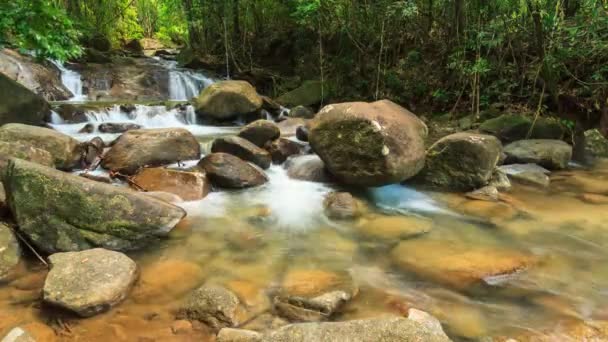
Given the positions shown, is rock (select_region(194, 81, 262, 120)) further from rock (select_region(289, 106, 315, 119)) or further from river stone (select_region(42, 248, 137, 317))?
river stone (select_region(42, 248, 137, 317))

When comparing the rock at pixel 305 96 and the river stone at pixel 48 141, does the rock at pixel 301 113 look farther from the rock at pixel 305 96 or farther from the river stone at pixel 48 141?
the river stone at pixel 48 141

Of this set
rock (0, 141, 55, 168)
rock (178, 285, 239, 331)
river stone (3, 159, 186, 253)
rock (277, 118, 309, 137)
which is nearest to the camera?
rock (178, 285, 239, 331)

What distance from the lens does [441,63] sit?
916 centimetres

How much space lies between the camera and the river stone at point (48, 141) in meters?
5.01

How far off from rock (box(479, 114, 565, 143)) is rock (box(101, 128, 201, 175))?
16.6 feet

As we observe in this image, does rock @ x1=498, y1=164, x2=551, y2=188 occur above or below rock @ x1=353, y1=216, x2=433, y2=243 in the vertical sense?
above

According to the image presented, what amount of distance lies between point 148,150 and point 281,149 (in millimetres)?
1921

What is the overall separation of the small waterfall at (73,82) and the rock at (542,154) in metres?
9.63

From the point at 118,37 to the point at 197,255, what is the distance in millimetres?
16089

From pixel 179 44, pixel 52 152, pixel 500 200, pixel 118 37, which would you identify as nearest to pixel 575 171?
pixel 500 200

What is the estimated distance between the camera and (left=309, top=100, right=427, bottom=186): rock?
4891 millimetres

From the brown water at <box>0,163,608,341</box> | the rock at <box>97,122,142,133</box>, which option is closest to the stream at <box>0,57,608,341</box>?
the brown water at <box>0,163,608,341</box>

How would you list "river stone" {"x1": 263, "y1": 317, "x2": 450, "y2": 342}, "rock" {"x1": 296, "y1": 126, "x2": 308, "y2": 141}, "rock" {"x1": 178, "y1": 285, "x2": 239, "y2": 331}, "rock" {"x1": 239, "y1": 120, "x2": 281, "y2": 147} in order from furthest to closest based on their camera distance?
"rock" {"x1": 296, "y1": 126, "x2": 308, "y2": 141}, "rock" {"x1": 239, "y1": 120, "x2": 281, "y2": 147}, "rock" {"x1": 178, "y1": 285, "x2": 239, "y2": 331}, "river stone" {"x1": 263, "y1": 317, "x2": 450, "y2": 342}

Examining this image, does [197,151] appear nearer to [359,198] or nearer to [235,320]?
[359,198]
